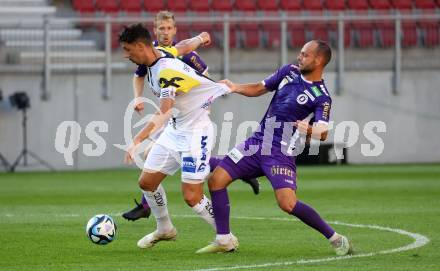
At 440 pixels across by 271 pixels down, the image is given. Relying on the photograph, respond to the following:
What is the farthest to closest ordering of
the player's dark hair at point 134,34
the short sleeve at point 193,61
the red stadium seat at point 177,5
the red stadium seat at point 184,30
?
the red stadium seat at point 177,5
the red stadium seat at point 184,30
the short sleeve at point 193,61
the player's dark hair at point 134,34

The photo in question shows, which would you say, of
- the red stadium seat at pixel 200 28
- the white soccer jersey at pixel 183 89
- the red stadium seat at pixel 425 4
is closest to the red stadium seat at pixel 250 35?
the red stadium seat at pixel 200 28

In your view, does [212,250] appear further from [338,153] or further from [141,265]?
[338,153]

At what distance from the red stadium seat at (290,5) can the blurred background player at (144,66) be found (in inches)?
564

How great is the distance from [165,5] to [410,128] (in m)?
6.52

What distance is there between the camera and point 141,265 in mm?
9133

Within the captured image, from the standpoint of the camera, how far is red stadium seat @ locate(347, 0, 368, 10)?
91.1 ft

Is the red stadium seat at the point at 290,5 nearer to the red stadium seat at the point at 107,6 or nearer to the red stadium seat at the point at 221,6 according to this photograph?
the red stadium seat at the point at 221,6

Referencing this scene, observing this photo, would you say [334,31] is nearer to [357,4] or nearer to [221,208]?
[357,4]

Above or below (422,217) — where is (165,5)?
above

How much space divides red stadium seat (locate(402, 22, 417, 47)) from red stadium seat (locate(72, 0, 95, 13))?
7.37 m

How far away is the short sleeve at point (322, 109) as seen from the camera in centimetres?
952

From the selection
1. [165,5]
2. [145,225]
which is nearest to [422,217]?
[145,225]

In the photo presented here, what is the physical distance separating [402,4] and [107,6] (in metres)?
7.29

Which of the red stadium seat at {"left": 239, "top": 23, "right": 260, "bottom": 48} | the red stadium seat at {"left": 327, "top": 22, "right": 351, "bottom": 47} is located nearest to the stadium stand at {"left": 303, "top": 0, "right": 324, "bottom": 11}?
the red stadium seat at {"left": 327, "top": 22, "right": 351, "bottom": 47}
